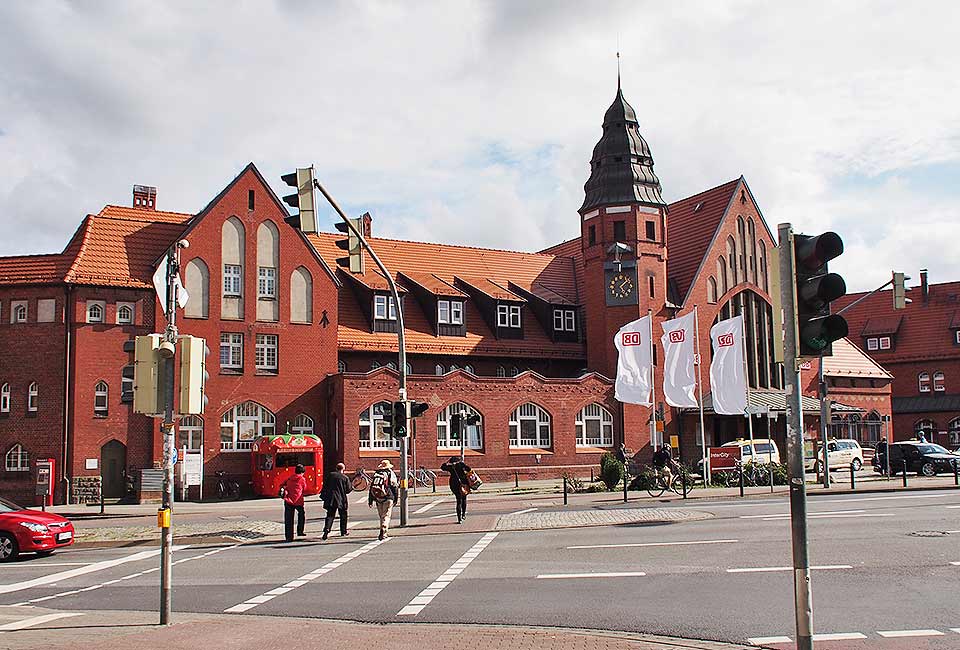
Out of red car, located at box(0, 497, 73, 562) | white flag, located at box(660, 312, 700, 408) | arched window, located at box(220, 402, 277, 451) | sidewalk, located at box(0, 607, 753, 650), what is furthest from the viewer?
arched window, located at box(220, 402, 277, 451)

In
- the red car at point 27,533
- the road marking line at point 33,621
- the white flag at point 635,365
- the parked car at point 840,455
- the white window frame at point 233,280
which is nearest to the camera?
the road marking line at point 33,621

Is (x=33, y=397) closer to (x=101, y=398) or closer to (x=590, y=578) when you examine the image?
(x=101, y=398)

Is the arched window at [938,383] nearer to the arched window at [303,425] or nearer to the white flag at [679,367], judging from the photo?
the white flag at [679,367]

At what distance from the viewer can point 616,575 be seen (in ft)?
49.6

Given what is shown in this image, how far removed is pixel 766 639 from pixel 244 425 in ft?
108

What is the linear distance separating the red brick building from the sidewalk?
848 inches

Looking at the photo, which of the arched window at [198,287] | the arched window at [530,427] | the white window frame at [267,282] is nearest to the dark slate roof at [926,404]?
the arched window at [530,427]

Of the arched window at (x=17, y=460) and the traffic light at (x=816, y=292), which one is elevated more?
the traffic light at (x=816, y=292)

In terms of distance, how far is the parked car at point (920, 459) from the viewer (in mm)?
42188

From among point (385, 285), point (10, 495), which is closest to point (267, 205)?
point (385, 285)

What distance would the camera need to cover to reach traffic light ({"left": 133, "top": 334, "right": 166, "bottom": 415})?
37.2 ft

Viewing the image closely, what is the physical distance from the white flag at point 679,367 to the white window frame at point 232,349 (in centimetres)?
1790

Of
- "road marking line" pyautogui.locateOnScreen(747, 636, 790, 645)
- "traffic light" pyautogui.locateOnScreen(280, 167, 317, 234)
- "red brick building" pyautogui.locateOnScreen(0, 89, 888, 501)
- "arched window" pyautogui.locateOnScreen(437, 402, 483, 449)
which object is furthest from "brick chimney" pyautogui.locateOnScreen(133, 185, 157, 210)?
"road marking line" pyautogui.locateOnScreen(747, 636, 790, 645)

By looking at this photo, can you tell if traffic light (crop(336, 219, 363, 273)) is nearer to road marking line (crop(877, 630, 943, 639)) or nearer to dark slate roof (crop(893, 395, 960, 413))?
road marking line (crop(877, 630, 943, 639))
